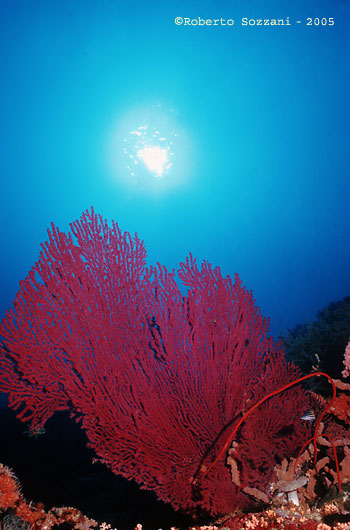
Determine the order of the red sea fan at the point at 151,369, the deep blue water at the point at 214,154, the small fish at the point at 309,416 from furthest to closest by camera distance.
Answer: the deep blue water at the point at 214,154 < the small fish at the point at 309,416 < the red sea fan at the point at 151,369

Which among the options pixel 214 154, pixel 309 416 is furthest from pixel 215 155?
pixel 309 416

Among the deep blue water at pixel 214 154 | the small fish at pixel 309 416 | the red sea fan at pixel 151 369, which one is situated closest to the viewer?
the red sea fan at pixel 151 369

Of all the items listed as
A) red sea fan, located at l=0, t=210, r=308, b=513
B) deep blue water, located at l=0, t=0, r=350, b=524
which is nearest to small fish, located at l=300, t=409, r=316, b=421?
red sea fan, located at l=0, t=210, r=308, b=513

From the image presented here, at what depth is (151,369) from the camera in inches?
108

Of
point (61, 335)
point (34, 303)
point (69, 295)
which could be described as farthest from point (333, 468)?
point (34, 303)

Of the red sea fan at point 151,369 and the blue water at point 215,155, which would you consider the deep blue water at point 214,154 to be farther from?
the red sea fan at point 151,369

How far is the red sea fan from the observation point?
2.52m

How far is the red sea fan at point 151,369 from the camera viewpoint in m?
2.52

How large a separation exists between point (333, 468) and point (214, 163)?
181ft

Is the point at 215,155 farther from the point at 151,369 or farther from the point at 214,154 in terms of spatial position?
the point at 151,369

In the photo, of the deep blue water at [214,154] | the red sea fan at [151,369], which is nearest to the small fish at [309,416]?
the red sea fan at [151,369]

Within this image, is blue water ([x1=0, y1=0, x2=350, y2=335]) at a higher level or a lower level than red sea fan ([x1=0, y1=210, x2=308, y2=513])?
higher

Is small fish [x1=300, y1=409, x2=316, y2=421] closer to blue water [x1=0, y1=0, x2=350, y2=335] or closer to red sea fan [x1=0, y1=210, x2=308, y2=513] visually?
red sea fan [x1=0, y1=210, x2=308, y2=513]

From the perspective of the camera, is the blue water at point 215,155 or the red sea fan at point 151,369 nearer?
the red sea fan at point 151,369
